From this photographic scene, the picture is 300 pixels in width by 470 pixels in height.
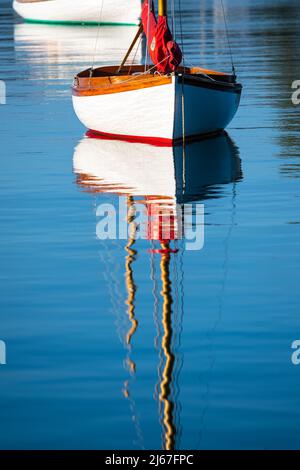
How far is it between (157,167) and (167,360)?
12.6 meters

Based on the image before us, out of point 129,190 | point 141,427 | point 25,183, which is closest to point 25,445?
point 141,427

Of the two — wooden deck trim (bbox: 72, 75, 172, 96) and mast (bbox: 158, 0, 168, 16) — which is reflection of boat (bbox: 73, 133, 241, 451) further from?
mast (bbox: 158, 0, 168, 16)

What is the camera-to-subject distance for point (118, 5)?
9006cm

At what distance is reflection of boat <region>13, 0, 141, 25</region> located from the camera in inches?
3551

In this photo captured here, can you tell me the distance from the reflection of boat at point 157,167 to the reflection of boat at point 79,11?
6266 cm

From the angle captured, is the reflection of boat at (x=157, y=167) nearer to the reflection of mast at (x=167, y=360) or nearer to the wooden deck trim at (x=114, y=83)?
the wooden deck trim at (x=114, y=83)

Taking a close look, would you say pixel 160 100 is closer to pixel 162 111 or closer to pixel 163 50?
pixel 162 111

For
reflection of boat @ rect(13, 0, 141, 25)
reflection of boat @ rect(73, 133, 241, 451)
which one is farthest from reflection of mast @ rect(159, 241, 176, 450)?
reflection of boat @ rect(13, 0, 141, 25)

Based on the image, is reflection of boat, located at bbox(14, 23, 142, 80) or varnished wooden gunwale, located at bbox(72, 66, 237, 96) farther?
reflection of boat, located at bbox(14, 23, 142, 80)

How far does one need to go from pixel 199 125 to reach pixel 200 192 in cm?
701

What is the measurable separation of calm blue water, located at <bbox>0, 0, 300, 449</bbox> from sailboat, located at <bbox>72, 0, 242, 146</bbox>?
0.69 metres

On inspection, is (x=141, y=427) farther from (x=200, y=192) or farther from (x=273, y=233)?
(x=200, y=192)

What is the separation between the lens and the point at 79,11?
9175 cm

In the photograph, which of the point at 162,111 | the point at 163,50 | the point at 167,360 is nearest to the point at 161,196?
the point at 162,111
